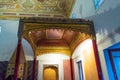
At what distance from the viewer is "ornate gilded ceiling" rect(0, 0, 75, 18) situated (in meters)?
7.93

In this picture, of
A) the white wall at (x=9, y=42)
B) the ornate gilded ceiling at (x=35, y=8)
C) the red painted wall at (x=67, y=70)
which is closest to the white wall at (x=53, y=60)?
the red painted wall at (x=67, y=70)

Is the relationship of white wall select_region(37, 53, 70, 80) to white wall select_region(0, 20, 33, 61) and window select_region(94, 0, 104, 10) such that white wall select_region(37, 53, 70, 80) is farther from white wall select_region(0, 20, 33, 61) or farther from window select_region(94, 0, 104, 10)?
window select_region(94, 0, 104, 10)

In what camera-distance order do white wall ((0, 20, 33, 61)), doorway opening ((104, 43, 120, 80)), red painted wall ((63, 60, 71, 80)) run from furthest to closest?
red painted wall ((63, 60, 71, 80)) < white wall ((0, 20, 33, 61)) < doorway opening ((104, 43, 120, 80))

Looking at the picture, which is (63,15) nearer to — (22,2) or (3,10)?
(22,2)

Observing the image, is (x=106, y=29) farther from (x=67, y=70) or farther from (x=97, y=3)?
(x=67, y=70)

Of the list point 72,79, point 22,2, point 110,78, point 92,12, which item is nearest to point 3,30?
point 22,2

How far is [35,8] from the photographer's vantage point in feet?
27.2

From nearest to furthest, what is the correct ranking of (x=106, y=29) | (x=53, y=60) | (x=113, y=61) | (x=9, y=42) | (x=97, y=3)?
(x=106, y=29) → (x=113, y=61) → (x=97, y=3) → (x=9, y=42) → (x=53, y=60)

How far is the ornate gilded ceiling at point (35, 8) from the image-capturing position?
7930 millimetres

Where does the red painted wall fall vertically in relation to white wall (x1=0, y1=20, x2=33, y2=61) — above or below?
below

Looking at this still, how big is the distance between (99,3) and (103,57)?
1.64 meters

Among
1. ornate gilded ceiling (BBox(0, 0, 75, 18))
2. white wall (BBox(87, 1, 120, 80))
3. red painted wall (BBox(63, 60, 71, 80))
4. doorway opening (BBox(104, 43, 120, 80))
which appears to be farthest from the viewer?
ornate gilded ceiling (BBox(0, 0, 75, 18))

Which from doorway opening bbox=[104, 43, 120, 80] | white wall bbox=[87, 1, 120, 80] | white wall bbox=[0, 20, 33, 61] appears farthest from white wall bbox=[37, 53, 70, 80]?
doorway opening bbox=[104, 43, 120, 80]

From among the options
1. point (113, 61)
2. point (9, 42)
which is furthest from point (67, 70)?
point (113, 61)
